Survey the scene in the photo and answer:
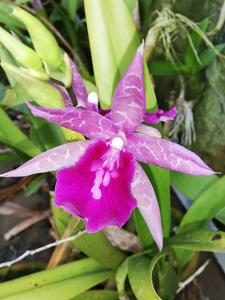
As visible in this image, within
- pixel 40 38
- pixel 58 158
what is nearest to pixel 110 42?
pixel 40 38

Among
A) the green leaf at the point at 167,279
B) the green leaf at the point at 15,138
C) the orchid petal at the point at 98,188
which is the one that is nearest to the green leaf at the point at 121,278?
the green leaf at the point at 167,279

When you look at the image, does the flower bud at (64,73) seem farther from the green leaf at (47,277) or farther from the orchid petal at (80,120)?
the green leaf at (47,277)

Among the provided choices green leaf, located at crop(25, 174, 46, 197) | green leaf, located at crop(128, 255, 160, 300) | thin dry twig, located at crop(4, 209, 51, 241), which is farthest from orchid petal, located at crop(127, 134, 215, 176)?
thin dry twig, located at crop(4, 209, 51, 241)

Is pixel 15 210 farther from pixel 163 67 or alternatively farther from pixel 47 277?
pixel 163 67

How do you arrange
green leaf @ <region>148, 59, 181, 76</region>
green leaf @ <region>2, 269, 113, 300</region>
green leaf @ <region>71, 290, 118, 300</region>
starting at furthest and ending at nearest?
green leaf @ <region>148, 59, 181, 76</region>, green leaf @ <region>71, 290, 118, 300</region>, green leaf @ <region>2, 269, 113, 300</region>

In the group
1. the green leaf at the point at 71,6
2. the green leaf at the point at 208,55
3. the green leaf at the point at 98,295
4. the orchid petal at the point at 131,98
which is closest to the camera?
the orchid petal at the point at 131,98

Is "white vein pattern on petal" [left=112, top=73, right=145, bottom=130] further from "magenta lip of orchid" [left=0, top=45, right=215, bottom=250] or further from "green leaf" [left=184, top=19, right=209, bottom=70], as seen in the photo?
"green leaf" [left=184, top=19, right=209, bottom=70]
